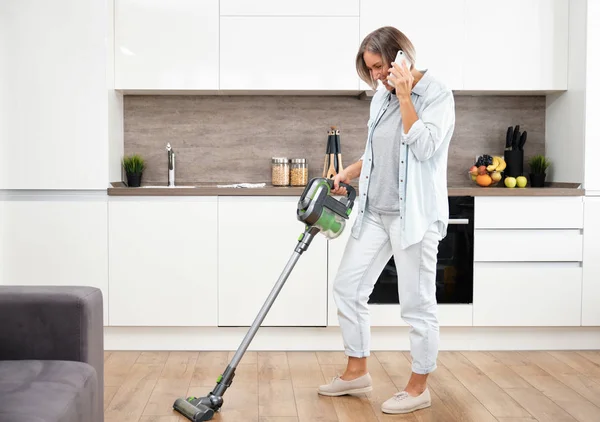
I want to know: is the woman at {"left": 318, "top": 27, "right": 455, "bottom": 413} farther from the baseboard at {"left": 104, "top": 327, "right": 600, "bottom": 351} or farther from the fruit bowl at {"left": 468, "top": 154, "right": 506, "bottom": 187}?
the fruit bowl at {"left": 468, "top": 154, "right": 506, "bottom": 187}

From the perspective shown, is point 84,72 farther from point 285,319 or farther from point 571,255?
point 571,255

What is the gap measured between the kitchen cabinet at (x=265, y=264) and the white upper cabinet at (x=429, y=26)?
899 mm

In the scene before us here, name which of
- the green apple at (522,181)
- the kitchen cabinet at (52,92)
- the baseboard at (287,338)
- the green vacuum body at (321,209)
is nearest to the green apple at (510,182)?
the green apple at (522,181)

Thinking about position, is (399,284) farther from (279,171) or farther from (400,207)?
(279,171)

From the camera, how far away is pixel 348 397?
115 inches

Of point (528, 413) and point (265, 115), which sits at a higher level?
point (265, 115)

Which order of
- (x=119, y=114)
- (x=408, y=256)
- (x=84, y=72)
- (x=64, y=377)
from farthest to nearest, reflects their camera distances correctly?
(x=119, y=114)
(x=84, y=72)
(x=408, y=256)
(x=64, y=377)

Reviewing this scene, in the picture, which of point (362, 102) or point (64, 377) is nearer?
point (64, 377)

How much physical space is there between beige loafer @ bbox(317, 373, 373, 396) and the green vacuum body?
62cm

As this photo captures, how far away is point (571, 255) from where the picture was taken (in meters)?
3.76

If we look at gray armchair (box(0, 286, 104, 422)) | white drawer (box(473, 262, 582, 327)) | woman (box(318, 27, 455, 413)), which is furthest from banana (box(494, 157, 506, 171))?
gray armchair (box(0, 286, 104, 422))

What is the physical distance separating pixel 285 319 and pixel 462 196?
110 centimetres

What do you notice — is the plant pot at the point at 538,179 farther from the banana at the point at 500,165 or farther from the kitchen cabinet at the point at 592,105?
the kitchen cabinet at the point at 592,105

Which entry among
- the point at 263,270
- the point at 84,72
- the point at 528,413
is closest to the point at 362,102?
the point at 263,270
